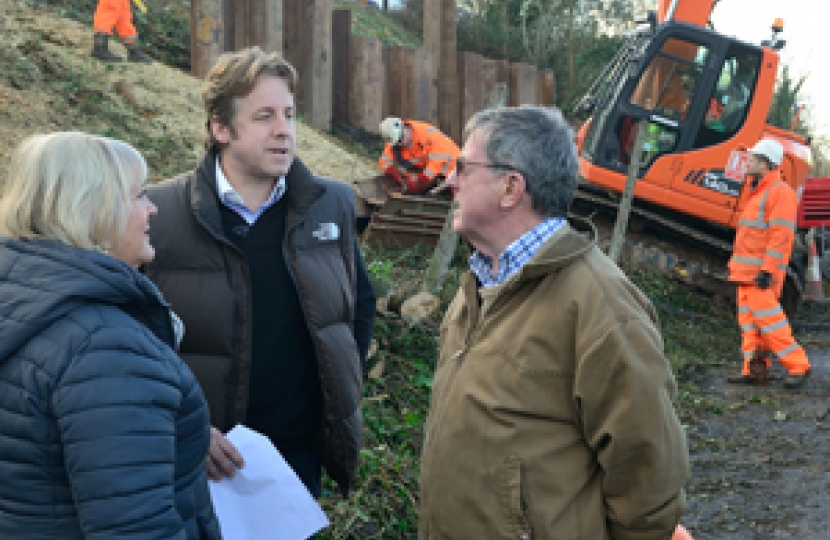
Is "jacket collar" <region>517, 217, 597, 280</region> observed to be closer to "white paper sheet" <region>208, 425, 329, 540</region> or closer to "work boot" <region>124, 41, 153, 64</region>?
"white paper sheet" <region>208, 425, 329, 540</region>

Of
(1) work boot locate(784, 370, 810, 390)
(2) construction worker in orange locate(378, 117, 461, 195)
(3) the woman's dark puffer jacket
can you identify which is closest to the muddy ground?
(1) work boot locate(784, 370, 810, 390)

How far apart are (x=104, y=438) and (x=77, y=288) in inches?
12.3

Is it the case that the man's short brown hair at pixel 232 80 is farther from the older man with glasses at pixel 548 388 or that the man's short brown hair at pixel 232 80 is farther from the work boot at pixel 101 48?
the work boot at pixel 101 48

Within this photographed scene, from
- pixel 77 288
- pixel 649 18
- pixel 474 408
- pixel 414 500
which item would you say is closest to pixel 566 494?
pixel 474 408

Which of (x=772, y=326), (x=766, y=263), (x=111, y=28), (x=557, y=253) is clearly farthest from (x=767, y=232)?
(x=111, y=28)

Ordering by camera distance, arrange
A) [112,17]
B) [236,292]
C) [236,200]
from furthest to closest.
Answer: [112,17] < [236,200] < [236,292]

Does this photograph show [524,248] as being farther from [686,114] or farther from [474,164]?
[686,114]

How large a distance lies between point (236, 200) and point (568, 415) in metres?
1.34

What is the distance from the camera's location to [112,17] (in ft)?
34.6

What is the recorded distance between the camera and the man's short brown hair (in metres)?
2.94

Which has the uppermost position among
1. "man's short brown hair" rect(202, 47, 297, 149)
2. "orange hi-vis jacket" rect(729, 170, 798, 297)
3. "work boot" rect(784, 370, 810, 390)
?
"man's short brown hair" rect(202, 47, 297, 149)

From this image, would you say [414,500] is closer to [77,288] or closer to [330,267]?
[330,267]

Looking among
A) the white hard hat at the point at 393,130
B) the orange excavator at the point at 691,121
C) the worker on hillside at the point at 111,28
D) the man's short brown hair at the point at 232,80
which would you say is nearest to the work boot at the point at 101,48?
the worker on hillside at the point at 111,28

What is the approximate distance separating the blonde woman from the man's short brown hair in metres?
1.02
